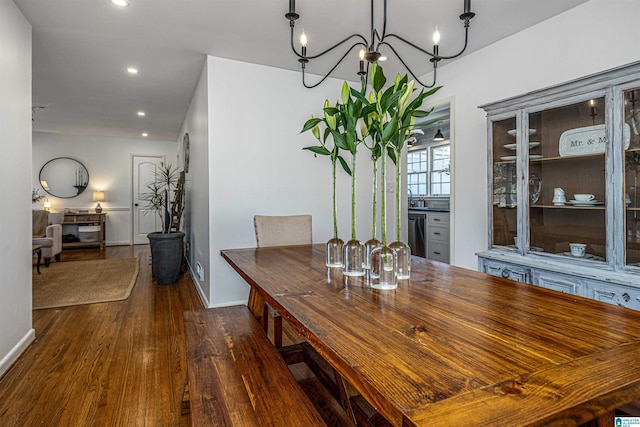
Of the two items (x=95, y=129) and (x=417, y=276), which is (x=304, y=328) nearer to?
(x=417, y=276)

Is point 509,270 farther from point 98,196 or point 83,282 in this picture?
point 98,196

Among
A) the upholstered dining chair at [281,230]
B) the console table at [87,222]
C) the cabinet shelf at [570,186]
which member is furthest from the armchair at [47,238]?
the cabinet shelf at [570,186]

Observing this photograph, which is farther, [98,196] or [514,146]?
[98,196]

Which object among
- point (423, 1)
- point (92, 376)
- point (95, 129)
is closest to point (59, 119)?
point (95, 129)

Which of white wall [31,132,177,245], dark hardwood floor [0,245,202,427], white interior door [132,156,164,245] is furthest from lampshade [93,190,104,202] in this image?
dark hardwood floor [0,245,202,427]

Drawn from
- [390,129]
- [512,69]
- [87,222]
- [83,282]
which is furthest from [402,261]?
[87,222]

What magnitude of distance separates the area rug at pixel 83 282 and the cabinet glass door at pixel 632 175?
435cm

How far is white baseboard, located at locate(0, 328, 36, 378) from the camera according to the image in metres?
2.13

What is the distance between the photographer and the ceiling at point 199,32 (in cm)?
238

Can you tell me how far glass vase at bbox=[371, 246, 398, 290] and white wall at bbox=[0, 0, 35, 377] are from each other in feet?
7.63

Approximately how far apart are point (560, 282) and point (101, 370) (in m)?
2.97

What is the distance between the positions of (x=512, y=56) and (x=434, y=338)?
2846mm

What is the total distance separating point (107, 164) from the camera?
7.55 metres

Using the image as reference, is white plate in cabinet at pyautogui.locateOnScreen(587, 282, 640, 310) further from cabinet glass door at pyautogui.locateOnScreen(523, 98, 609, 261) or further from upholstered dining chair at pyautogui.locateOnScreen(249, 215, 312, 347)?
upholstered dining chair at pyautogui.locateOnScreen(249, 215, 312, 347)
